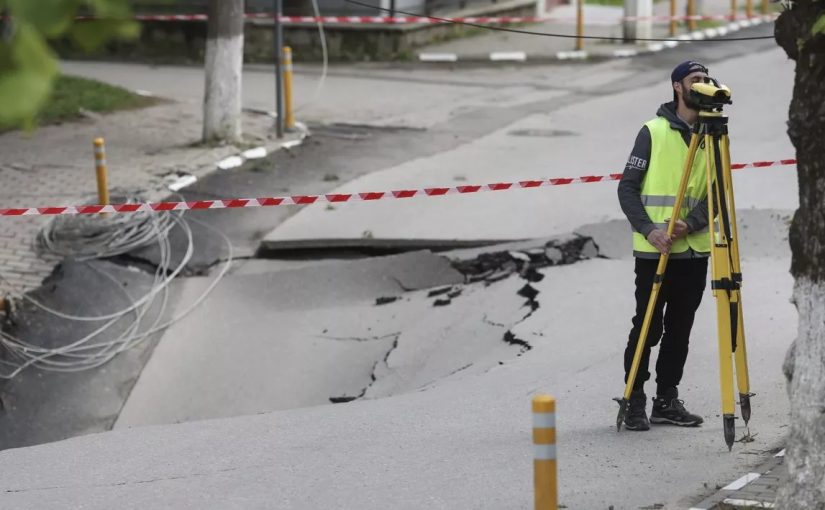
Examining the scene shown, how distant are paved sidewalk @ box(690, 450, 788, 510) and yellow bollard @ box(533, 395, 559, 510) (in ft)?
4.55

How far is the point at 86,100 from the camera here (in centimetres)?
1864

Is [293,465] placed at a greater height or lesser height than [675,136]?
lesser

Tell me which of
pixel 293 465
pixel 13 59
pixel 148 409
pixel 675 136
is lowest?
A: pixel 148 409

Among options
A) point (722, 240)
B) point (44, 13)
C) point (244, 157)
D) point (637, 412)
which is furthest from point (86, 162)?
point (44, 13)

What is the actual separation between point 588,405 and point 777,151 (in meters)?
8.21

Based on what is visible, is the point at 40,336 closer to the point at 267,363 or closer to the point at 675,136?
the point at 267,363

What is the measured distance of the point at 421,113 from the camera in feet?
59.8

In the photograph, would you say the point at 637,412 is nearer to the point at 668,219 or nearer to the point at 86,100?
the point at 668,219

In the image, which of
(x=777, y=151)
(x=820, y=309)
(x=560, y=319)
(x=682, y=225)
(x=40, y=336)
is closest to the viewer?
(x=820, y=309)

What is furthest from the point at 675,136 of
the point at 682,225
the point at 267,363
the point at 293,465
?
the point at 267,363

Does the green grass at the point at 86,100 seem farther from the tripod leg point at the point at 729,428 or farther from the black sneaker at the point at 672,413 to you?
the tripod leg point at the point at 729,428

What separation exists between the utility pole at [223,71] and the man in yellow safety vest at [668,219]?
9.42 m

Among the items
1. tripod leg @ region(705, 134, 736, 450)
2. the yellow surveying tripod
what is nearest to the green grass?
the yellow surveying tripod

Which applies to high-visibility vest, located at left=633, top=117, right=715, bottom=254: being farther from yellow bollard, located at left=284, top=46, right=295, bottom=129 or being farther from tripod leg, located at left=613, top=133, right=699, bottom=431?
yellow bollard, located at left=284, top=46, right=295, bottom=129
